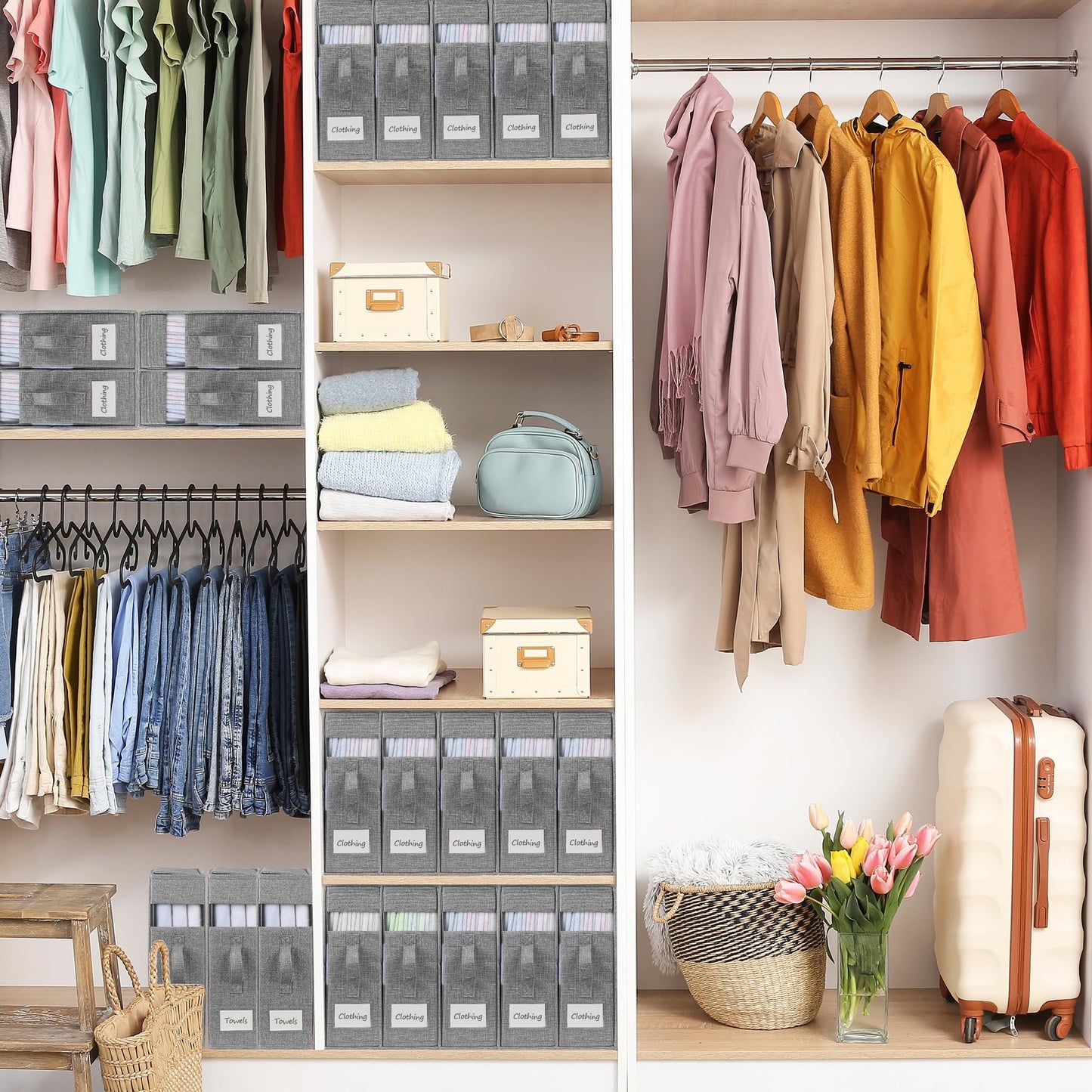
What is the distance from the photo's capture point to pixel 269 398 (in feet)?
7.79

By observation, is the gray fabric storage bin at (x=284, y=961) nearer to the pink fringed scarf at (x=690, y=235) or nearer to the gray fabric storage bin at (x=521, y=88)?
the pink fringed scarf at (x=690, y=235)

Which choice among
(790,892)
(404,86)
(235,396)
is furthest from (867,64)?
(790,892)

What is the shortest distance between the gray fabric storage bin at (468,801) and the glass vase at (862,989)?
0.83 meters

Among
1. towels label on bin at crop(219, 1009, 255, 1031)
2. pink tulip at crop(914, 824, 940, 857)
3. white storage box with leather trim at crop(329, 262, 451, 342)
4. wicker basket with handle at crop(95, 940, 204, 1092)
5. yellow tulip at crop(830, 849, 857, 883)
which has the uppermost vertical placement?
white storage box with leather trim at crop(329, 262, 451, 342)

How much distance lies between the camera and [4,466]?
2.77 meters

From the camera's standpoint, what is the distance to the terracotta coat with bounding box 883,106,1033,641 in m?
2.31

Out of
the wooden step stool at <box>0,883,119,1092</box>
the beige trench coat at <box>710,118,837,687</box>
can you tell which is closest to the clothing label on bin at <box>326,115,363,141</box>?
the beige trench coat at <box>710,118,837,687</box>

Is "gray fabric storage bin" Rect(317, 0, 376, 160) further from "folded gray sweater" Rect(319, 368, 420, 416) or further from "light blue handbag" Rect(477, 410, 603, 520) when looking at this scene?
"light blue handbag" Rect(477, 410, 603, 520)

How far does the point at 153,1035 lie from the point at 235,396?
1.35 m

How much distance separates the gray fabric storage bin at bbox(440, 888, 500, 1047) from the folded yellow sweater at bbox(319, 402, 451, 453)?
1023 millimetres

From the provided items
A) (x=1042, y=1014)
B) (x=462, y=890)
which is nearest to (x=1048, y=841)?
(x=1042, y=1014)

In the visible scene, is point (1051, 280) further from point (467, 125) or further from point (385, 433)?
point (385, 433)

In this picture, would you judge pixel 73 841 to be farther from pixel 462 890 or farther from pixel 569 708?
pixel 569 708

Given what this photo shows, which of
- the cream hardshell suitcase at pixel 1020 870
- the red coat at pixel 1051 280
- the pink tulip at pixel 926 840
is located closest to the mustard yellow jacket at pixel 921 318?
the red coat at pixel 1051 280
